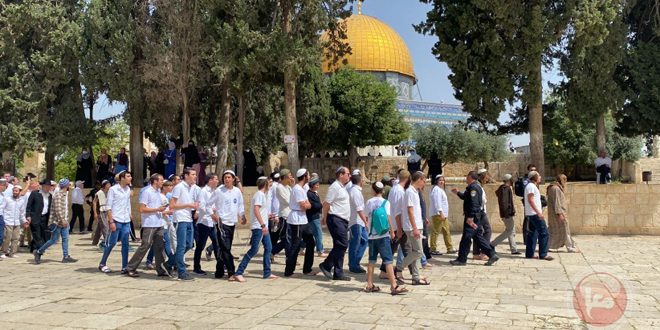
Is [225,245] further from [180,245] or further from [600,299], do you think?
[600,299]

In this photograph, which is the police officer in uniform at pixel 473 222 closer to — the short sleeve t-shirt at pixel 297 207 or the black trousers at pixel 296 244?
the black trousers at pixel 296 244

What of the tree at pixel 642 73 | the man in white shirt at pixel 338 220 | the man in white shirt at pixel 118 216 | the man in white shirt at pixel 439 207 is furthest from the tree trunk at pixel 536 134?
the man in white shirt at pixel 118 216

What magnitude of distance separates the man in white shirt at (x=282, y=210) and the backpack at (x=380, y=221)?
1.99m

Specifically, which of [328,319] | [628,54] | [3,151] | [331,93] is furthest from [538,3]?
[331,93]

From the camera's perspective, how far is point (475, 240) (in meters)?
10.1

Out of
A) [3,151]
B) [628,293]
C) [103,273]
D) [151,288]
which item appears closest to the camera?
[628,293]

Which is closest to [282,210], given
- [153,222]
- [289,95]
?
[153,222]

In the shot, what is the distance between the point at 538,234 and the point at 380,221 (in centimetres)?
435

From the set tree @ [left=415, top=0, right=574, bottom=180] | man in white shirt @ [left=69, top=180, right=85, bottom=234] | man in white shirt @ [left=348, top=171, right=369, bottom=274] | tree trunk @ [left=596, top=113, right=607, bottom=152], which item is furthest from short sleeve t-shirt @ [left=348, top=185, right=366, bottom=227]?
tree trunk @ [left=596, top=113, right=607, bottom=152]

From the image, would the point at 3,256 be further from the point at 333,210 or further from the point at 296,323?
the point at 296,323

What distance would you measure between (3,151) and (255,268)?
1586 cm

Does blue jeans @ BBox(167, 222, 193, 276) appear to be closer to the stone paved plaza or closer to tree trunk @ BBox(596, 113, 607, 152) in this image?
the stone paved plaza

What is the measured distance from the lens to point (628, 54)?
777 inches

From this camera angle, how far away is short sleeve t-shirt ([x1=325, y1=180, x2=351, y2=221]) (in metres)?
8.38
